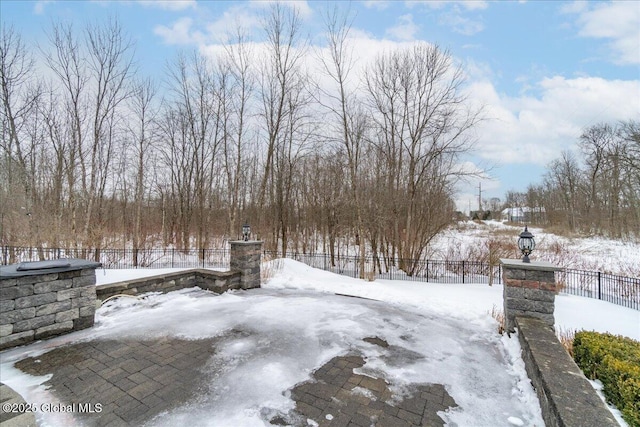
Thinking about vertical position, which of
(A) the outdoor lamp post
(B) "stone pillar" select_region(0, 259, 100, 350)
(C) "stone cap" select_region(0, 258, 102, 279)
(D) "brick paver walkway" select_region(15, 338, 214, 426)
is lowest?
(D) "brick paver walkway" select_region(15, 338, 214, 426)

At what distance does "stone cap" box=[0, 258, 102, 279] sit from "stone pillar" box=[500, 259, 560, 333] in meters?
5.86

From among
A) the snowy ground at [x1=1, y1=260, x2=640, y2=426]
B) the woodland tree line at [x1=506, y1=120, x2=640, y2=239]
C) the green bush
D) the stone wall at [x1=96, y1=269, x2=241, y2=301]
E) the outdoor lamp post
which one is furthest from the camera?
the woodland tree line at [x1=506, y1=120, x2=640, y2=239]

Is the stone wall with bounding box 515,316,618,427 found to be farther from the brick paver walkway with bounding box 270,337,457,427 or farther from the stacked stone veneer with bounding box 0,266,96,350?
the stacked stone veneer with bounding box 0,266,96,350

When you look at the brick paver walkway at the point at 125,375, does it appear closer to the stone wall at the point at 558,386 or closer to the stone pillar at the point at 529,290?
the stone wall at the point at 558,386

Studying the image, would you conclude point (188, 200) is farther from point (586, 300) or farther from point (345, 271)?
point (586, 300)

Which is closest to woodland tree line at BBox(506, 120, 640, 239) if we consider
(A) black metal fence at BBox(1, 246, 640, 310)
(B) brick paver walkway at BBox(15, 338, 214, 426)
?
(A) black metal fence at BBox(1, 246, 640, 310)

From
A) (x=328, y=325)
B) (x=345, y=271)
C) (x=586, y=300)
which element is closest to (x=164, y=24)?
(x=328, y=325)

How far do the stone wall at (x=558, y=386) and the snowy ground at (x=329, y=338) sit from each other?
224 millimetres

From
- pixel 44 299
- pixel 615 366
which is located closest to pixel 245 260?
pixel 44 299

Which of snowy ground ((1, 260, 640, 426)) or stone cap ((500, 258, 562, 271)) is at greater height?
stone cap ((500, 258, 562, 271))

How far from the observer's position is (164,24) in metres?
7.29

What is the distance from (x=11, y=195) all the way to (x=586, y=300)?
18.3 m

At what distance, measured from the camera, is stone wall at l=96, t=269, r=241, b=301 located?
5146 mm

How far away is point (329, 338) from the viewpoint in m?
3.76
